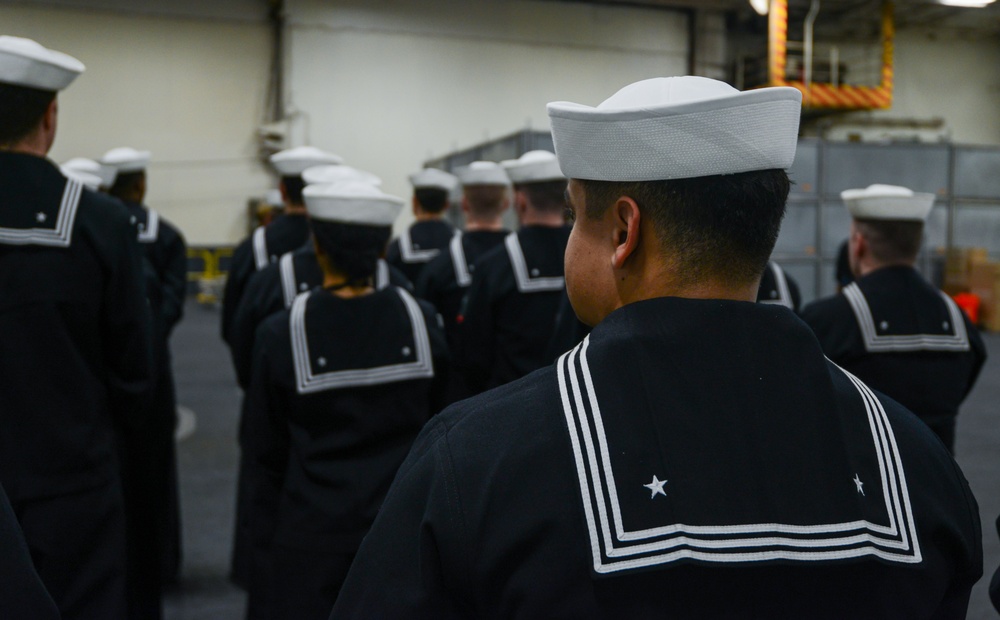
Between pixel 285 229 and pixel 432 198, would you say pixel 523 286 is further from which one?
pixel 432 198

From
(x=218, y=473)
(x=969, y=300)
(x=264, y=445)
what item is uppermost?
(x=264, y=445)

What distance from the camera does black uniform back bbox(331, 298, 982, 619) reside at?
2.72ft

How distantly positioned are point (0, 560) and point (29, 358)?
1190mm

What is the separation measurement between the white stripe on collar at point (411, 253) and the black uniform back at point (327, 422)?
8.46 ft

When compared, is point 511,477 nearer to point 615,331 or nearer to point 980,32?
point 615,331

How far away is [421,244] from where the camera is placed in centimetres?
486

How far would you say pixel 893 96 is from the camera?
50.4 feet

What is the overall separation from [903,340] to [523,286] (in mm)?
1280

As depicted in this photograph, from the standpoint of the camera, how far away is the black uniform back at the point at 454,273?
418 centimetres

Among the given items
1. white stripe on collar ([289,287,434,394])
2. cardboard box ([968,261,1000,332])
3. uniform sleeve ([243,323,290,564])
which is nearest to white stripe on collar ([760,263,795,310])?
white stripe on collar ([289,287,434,394])

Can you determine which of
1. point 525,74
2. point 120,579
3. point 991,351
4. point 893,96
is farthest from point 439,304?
point 893,96

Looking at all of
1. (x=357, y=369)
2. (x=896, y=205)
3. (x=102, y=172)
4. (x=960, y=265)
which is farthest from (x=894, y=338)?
(x=960, y=265)

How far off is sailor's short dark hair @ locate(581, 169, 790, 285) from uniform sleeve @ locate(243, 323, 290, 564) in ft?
4.74

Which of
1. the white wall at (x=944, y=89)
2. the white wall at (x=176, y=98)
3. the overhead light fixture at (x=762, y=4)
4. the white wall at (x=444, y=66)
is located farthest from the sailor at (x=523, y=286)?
the white wall at (x=944, y=89)
